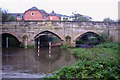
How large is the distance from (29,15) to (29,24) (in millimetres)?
20533

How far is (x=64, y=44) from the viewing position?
19.7m

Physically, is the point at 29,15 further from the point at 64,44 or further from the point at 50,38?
the point at 64,44

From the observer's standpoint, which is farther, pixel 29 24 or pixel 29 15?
pixel 29 15

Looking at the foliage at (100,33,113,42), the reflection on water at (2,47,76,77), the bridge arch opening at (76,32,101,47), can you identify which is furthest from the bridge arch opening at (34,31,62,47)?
the reflection on water at (2,47,76,77)

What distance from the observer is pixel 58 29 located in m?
19.7

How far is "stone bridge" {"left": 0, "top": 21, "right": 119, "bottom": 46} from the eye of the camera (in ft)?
64.4

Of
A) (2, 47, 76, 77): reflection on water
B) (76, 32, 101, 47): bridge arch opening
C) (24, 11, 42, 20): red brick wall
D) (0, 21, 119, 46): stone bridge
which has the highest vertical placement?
(24, 11, 42, 20): red brick wall

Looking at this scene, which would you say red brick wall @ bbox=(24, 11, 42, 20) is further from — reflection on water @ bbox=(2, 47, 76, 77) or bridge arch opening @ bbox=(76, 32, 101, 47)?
reflection on water @ bbox=(2, 47, 76, 77)

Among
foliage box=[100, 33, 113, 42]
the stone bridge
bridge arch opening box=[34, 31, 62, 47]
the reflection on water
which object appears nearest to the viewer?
the reflection on water

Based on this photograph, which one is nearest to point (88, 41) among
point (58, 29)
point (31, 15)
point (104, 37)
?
point (104, 37)

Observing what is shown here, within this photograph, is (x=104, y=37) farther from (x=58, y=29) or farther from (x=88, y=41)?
(x=88, y=41)

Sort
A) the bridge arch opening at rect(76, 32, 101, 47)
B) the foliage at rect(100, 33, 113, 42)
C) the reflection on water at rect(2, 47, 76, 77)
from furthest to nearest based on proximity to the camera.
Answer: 1. the bridge arch opening at rect(76, 32, 101, 47)
2. the foliage at rect(100, 33, 113, 42)
3. the reflection on water at rect(2, 47, 76, 77)

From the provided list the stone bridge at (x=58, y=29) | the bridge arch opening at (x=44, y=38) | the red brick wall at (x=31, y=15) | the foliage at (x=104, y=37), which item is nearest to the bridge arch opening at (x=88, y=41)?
the foliage at (x=104, y=37)

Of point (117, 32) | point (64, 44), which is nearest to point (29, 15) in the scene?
point (64, 44)
